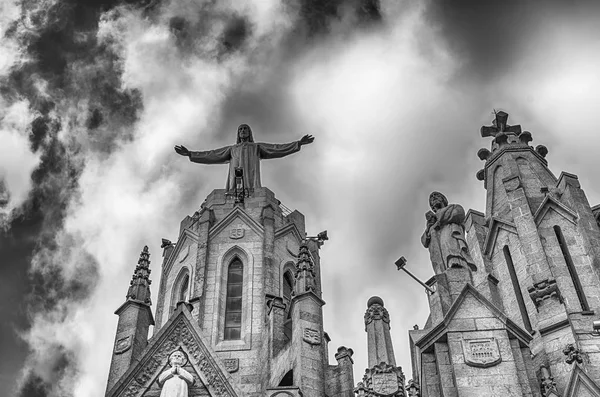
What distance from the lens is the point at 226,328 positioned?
88.0 feet

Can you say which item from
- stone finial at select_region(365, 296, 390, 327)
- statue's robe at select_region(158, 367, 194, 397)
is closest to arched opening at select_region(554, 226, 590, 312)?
stone finial at select_region(365, 296, 390, 327)

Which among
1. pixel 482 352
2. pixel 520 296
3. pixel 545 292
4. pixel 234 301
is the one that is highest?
pixel 234 301

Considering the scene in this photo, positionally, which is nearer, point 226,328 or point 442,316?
point 442,316

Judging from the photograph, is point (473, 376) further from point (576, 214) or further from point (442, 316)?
point (576, 214)

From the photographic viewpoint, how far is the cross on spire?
30.9 m

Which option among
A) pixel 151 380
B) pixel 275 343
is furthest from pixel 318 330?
pixel 151 380

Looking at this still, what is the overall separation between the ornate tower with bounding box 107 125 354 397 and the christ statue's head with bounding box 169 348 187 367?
62 mm

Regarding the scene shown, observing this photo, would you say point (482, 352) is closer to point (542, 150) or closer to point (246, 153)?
point (542, 150)

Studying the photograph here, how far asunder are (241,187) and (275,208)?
168cm

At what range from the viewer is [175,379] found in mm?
20484

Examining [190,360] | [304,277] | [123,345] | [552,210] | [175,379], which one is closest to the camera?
[175,379]

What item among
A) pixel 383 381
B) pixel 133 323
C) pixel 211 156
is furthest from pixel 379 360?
pixel 211 156

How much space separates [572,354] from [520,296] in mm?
6344

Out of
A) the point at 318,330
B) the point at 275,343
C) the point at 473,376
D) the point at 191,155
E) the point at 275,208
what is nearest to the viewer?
the point at 473,376
